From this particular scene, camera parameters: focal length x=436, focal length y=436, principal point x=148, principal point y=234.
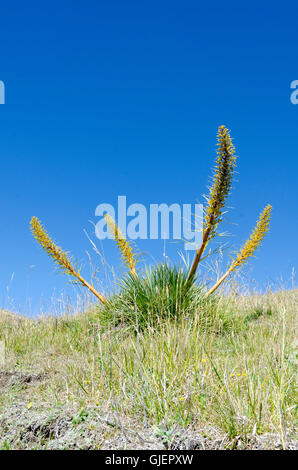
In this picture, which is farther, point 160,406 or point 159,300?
point 159,300

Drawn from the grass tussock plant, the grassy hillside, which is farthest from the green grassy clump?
the grassy hillside

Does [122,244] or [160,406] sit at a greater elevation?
[122,244]

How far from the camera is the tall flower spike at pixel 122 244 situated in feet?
24.0

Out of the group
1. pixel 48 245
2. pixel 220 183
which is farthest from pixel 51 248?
pixel 220 183

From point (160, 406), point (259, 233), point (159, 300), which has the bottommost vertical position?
point (160, 406)

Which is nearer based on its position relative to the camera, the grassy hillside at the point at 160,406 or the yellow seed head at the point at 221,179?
the grassy hillside at the point at 160,406

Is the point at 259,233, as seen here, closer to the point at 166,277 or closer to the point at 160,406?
the point at 166,277

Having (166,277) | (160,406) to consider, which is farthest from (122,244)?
(160,406)

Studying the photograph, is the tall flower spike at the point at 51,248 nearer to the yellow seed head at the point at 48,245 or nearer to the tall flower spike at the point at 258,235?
the yellow seed head at the point at 48,245

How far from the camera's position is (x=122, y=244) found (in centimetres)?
736

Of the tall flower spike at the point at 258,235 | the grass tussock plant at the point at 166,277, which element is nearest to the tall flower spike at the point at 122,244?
the grass tussock plant at the point at 166,277

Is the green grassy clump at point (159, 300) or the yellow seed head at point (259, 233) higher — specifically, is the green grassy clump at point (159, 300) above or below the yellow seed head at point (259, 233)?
below
